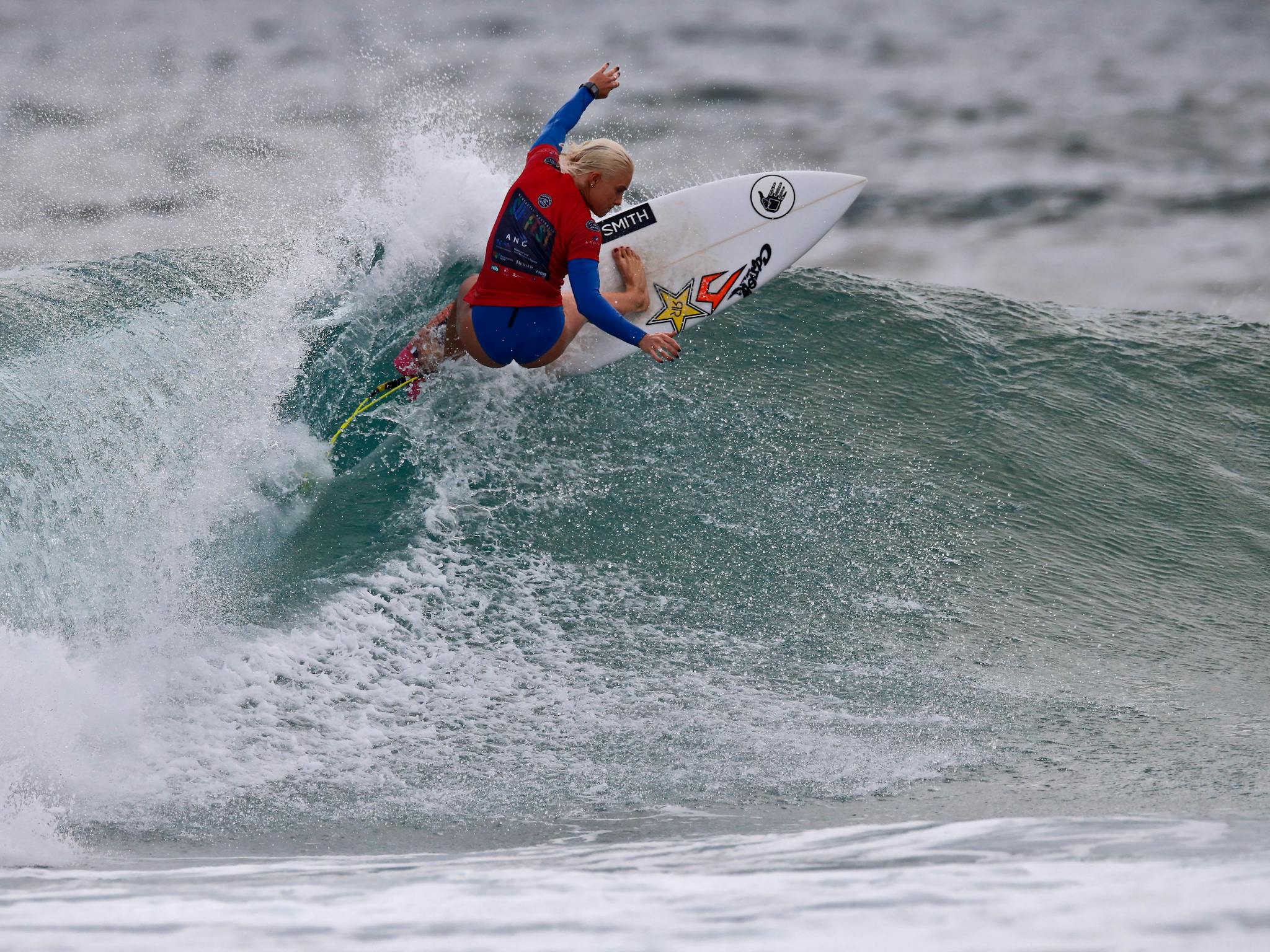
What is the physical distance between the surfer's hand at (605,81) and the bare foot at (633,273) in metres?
0.89

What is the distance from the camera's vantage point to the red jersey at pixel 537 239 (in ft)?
12.3

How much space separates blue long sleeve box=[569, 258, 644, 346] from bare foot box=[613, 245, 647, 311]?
108 centimetres

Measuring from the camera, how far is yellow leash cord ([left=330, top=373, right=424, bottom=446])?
15.0 feet

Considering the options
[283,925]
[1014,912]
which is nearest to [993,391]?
[1014,912]

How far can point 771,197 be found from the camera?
5.13 meters

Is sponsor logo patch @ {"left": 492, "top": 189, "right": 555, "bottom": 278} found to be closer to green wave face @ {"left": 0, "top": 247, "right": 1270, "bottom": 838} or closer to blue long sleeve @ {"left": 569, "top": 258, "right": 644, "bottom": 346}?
blue long sleeve @ {"left": 569, "top": 258, "right": 644, "bottom": 346}

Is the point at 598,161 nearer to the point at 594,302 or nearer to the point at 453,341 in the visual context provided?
the point at 594,302

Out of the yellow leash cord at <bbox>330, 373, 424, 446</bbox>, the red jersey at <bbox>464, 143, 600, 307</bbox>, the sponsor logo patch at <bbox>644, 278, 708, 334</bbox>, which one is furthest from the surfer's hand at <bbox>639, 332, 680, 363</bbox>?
the yellow leash cord at <bbox>330, 373, 424, 446</bbox>

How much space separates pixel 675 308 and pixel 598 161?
128 centimetres

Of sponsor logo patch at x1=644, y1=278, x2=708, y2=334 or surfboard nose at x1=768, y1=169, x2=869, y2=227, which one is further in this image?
surfboard nose at x1=768, y1=169, x2=869, y2=227

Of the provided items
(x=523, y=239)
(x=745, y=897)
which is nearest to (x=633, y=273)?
(x=523, y=239)

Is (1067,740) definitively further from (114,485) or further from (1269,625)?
(114,485)

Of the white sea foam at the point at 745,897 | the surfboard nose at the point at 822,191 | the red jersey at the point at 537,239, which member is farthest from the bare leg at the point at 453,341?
the white sea foam at the point at 745,897

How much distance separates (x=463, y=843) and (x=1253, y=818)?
6.89 ft
